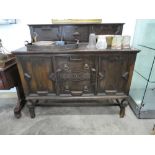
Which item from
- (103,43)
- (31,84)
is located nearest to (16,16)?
(31,84)

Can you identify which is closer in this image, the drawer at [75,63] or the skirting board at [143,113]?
the drawer at [75,63]

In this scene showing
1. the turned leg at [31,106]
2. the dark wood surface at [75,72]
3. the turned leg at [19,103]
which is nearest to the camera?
the dark wood surface at [75,72]

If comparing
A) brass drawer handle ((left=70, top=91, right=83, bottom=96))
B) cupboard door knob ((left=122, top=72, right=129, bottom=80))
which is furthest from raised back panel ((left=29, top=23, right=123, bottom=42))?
brass drawer handle ((left=70, top=91, right=83, bottom=96))

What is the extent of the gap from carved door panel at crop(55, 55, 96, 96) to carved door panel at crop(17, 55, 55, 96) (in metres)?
0.12

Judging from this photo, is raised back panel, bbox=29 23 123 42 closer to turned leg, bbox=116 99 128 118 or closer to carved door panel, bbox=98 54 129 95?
carved door panel, bbox=98 54 129 95

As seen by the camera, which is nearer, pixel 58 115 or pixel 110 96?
pixel 110 96

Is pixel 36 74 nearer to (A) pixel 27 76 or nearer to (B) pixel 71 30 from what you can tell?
(A) pixel 27 76

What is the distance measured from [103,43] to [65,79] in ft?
1.98

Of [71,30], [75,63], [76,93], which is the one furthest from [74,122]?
[71,30]

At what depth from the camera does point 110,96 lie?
5.34 feet

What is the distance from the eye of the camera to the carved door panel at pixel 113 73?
1.42 metres

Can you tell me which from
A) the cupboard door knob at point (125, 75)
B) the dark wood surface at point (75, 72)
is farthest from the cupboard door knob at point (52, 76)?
the cupboard door knob at point (125, 75)

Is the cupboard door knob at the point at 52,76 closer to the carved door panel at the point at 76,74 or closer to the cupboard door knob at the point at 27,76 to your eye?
the carved door panel at the point at 76,74

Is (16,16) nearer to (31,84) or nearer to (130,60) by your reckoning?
(31,84)
